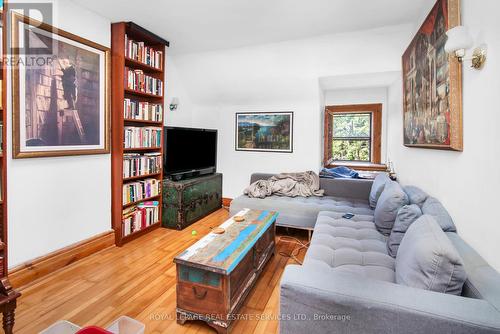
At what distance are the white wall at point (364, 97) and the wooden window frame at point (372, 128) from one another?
0.06 m

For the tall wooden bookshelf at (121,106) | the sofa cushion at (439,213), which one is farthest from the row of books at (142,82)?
the sofa cushion at (439,213)

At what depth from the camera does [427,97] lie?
2.14 meters

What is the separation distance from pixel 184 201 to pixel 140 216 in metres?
0.58

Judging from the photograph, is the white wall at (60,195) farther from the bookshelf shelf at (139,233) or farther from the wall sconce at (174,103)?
the wall sconce at (174,103)

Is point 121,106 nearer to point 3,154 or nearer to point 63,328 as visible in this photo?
point 3,154

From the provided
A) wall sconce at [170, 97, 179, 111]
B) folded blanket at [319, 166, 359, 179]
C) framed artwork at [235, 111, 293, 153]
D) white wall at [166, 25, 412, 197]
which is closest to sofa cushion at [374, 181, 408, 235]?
folded blanket at [319, 166, 359, 179]

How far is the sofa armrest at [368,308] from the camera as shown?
0.99 metres

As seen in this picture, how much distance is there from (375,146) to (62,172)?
4.59 m

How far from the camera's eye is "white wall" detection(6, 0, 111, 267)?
215 cm

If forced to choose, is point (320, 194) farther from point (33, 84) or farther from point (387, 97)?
point (33, 84)

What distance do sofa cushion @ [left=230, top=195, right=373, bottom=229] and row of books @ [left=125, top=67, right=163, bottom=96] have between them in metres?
1.78

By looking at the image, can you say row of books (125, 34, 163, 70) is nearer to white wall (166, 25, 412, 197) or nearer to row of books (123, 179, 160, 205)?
white wall (166, 25, 412, 197)

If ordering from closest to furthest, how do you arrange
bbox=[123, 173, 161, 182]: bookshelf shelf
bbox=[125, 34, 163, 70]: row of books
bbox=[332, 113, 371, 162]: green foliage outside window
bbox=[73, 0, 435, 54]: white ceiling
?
bbox=[73, 0, 435, 54]: white ceiling → bbox=[125, 34, 163, 70]: row of books → bbox=[123, 173, 161, 182]: bookshelf shelf → bbox=[332, 113, 371, 162]: green foliage outside window

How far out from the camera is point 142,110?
10.8 ft
